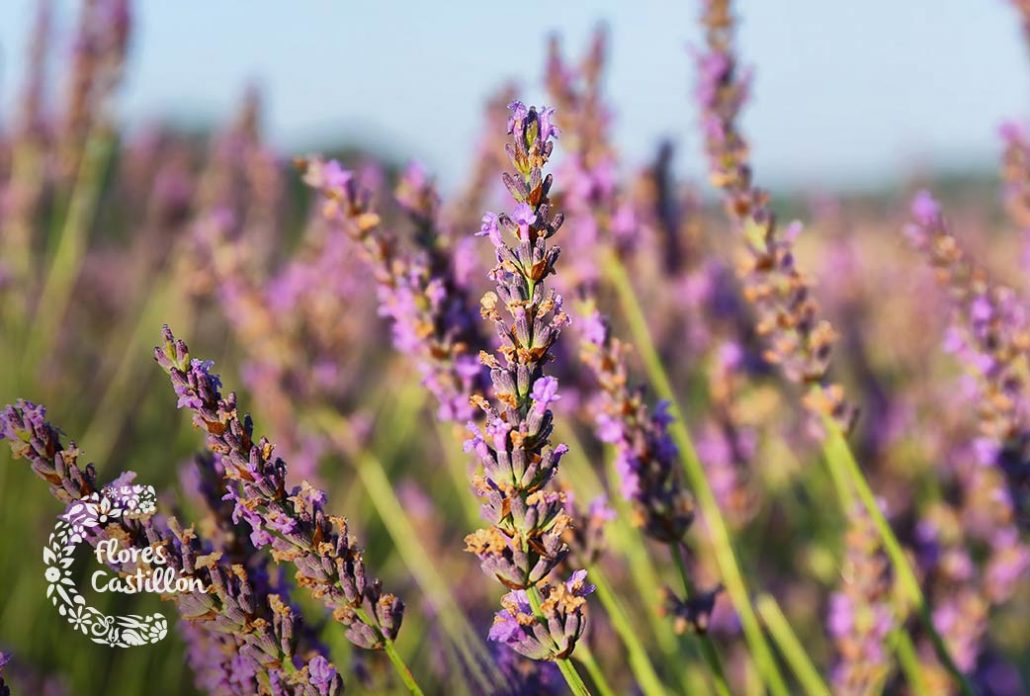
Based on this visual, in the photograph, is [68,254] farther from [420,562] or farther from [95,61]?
[420,562]

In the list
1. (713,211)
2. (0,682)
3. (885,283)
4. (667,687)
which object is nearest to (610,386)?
(0,682)

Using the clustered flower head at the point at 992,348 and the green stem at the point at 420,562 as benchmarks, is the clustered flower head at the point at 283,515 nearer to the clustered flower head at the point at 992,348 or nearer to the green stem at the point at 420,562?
the green stem at the point at 420,562

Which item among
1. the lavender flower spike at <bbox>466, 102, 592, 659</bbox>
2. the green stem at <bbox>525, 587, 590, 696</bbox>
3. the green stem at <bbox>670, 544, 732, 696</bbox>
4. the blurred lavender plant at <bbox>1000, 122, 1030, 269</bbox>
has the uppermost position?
the blurred lavender plant at <bbox>1000, 122, 1030, 269</bbox>

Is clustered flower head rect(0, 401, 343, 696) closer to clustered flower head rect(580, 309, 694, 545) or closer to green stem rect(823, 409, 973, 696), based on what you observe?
clustered flower head rect(580, 309, 694, 545)

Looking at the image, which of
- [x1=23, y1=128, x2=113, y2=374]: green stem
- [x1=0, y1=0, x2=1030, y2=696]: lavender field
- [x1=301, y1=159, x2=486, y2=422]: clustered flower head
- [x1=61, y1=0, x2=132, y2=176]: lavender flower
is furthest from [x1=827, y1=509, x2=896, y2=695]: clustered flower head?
[x1=61, y1=0, x2=132, y2=176]: lavender flower

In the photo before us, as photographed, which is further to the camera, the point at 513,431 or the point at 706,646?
the point at 706,646

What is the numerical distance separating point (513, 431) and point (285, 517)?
0.24 meters

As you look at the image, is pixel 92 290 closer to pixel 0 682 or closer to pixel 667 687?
pixel 667 687

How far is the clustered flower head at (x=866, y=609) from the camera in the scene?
5.58 feet

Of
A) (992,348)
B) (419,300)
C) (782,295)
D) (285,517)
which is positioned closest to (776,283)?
(782,295)

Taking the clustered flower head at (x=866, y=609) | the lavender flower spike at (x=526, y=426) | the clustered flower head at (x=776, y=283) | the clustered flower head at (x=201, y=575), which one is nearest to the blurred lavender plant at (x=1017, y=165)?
the clustered flower head at (x=776, y=283)

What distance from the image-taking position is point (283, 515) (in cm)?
88

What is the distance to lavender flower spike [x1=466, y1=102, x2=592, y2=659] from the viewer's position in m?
0.86

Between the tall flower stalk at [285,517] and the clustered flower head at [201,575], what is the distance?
0.05m
